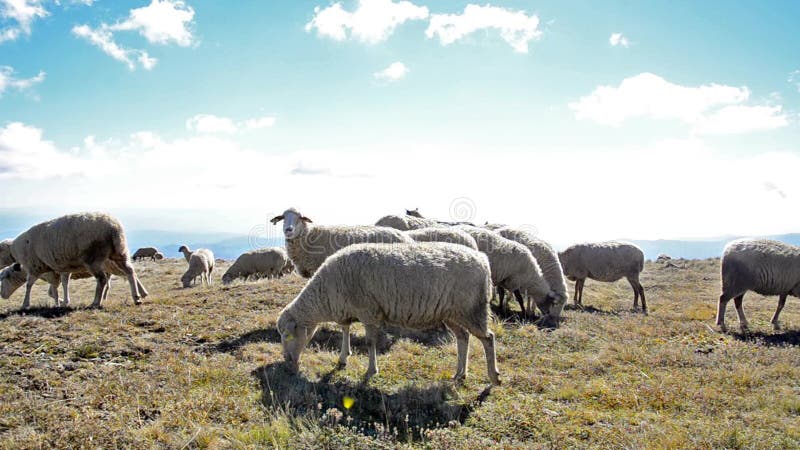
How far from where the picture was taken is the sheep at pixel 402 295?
8.25m

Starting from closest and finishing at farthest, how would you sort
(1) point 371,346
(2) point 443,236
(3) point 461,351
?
1. (1) point 371,346
2. (3) point 461,351
3. (2) point 443,236

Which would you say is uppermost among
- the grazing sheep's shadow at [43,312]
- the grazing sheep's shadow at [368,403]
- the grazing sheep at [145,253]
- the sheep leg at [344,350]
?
the grazing sheep's shadow at [43,312]

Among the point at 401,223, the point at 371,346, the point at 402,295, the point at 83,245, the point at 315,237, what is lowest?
the point at 371,346

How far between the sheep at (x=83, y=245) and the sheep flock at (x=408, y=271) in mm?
31

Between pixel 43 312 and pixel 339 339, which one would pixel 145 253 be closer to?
pixel 43 312

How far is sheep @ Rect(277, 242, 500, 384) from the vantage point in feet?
27.1

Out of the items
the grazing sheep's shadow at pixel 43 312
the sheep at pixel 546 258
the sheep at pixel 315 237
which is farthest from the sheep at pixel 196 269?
the sheep at pixel 546 258

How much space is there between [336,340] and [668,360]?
7662 mm

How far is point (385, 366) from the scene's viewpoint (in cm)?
900

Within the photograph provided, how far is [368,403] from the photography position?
7281 millimetres

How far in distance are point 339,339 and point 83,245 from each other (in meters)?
8.42

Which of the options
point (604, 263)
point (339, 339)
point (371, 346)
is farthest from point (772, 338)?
point (339, 339)

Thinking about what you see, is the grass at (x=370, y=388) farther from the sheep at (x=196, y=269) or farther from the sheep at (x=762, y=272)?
the sheep at (x=196, y=269)

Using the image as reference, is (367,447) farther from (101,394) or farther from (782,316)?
(782,316)
